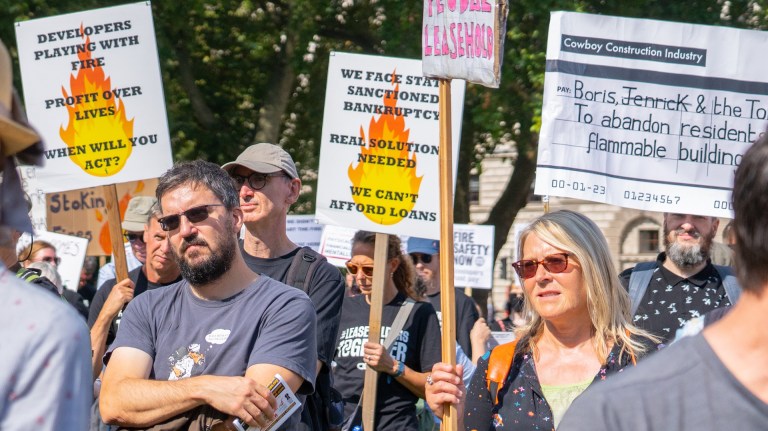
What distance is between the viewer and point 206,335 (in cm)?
375

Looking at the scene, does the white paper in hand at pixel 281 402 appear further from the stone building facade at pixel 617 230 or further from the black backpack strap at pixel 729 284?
the stone building facade at pixel 617 230

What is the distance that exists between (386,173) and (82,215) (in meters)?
8.00

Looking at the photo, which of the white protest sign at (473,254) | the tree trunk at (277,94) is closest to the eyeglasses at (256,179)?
the white protest sign at (473,254)

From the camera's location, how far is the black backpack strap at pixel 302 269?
15.3 ft

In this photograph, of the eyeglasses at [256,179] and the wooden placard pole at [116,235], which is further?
the wooden placard pole at [116,235]

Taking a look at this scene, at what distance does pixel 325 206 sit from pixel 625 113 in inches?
66.9

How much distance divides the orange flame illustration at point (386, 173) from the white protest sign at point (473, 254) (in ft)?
19.2

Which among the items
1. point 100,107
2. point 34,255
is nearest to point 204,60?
point 34,255

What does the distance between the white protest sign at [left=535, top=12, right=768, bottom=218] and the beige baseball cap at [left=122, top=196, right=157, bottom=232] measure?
8.22 feet

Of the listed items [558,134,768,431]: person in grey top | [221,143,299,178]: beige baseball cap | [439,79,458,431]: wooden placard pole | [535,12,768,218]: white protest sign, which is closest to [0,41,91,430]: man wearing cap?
[558,134,768,431]: person in grey top

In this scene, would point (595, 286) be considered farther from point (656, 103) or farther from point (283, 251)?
point (656, 103)

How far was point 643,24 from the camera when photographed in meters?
6.15

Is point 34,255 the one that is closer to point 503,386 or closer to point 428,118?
point 428,118

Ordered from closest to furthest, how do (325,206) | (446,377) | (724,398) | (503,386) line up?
(724,398)
(503,386)
(446,377)
(325,206)
